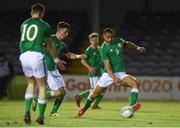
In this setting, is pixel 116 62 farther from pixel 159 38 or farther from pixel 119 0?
pixel 119 0

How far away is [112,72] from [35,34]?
3233mm

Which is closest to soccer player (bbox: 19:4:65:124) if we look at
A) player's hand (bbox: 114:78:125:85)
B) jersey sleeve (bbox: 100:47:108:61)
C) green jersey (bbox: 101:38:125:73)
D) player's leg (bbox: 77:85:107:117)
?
player's leg (bbox: 77:85:107:117)

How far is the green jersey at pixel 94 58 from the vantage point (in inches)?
800

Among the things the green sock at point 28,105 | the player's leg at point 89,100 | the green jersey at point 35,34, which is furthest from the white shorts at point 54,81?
the green jersey at point 35,34

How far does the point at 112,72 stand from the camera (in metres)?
15.7

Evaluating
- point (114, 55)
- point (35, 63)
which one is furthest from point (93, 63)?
point (35, 63)

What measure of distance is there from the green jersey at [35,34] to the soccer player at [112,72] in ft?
9.74

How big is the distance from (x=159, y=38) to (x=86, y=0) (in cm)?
460

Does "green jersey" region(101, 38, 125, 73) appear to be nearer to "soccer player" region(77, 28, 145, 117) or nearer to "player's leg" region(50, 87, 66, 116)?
"soccer player" region(77, 28, 145, 117)

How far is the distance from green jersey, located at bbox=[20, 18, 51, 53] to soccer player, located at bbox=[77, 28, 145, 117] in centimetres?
297

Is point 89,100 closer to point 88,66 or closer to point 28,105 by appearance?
point 28,105

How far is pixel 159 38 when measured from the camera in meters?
31.0

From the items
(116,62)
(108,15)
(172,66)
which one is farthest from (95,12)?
(116,62)

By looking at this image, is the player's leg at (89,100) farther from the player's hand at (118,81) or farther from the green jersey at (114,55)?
the green jersey at (114,55)
